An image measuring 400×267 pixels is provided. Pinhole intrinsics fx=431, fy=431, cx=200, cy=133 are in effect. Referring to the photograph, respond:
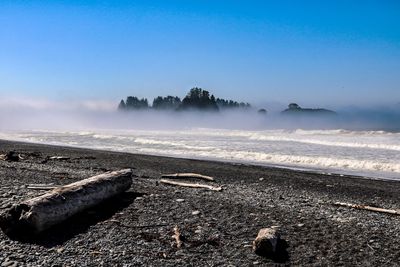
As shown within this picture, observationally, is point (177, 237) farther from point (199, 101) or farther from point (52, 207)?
point (199, 101)

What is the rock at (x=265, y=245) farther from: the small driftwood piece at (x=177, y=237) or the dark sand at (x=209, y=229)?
the small driftwood piece at (x=177, y=237)

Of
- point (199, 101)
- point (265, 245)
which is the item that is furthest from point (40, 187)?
point (199, 101)

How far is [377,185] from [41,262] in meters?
11.8

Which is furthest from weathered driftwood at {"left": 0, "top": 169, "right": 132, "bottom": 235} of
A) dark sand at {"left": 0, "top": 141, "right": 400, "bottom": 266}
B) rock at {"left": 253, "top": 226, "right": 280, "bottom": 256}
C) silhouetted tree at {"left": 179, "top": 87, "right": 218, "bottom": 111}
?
silhouetted tree at {"left": 179, "top": 87, "right": 218, "bottom": 111}

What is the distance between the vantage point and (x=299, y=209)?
9625 millimetres

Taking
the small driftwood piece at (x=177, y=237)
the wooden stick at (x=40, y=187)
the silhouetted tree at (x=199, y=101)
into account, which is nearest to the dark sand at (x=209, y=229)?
the small driftwood piece at (x=177, y=237)

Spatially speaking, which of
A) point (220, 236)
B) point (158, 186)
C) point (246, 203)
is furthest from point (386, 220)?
point (158, 186)

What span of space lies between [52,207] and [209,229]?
2.77 meters

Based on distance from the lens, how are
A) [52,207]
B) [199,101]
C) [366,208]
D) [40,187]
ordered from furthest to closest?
[199,101], [40,187], [366,208], [52,207]

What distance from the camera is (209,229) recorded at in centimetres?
775

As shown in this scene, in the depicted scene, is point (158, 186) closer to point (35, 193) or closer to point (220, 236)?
point (35, 193)

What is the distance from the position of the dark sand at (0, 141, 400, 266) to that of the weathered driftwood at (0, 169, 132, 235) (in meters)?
0.18

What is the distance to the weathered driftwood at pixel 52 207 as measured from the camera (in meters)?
7.06

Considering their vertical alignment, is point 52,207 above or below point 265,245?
above
